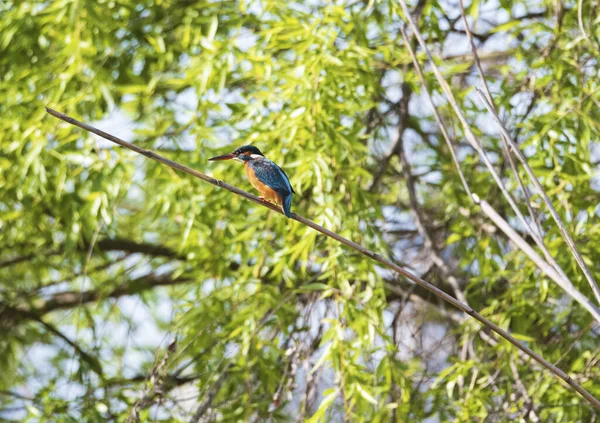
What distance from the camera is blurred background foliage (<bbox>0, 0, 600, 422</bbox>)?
119 inches

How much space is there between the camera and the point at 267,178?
255 centimetres

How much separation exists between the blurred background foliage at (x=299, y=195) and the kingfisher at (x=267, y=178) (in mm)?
247

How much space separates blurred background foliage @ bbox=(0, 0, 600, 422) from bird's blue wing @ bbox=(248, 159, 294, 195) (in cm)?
33

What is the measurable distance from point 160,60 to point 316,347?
5.07 feet

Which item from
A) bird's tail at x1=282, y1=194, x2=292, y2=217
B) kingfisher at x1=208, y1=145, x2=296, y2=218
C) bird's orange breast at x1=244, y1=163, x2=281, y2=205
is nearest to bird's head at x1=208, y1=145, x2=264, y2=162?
kingfisher at x1=208, y1=145, x2=296, y2=218

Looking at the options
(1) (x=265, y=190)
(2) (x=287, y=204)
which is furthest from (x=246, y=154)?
(2) (x=287, y=204)

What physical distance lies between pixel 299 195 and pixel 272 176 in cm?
63

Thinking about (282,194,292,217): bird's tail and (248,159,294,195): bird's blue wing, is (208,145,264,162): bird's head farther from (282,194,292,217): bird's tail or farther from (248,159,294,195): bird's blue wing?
(282,194,292,217): bird's tail

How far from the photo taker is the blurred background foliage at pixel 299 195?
3029mm

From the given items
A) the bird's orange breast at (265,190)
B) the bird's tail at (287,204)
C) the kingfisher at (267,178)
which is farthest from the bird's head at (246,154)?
the bird's tail at (287,204)

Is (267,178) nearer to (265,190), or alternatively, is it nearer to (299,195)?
(265,190)

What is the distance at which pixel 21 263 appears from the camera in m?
4.72

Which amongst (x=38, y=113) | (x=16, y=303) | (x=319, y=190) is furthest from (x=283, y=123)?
(x=16, y=303)

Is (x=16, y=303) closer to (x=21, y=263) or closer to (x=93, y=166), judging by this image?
(x=21, y=263)
